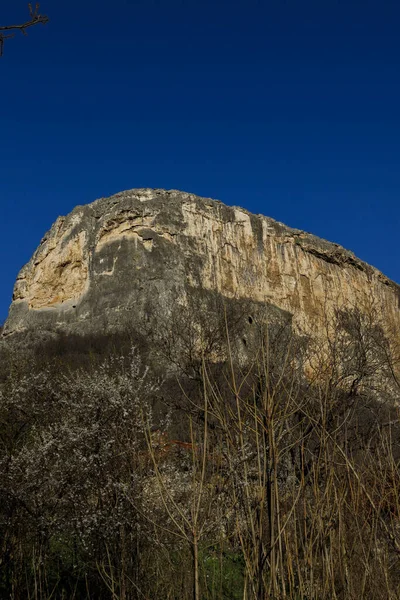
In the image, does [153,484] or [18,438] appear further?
[18,438]

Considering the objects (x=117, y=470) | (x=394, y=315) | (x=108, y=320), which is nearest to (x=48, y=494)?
(x=117, y=470)

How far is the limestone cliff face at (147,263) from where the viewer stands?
40.9 m

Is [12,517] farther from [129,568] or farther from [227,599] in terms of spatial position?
[227,599]

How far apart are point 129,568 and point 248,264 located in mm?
38254

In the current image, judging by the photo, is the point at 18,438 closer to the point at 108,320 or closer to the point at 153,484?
the point at 153,484

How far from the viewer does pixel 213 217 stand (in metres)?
45.8

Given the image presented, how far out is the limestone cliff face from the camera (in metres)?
40.9

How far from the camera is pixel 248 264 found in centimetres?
4406

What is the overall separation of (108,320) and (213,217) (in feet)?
36.8

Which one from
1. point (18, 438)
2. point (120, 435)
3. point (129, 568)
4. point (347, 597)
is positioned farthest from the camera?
point (18, 438)

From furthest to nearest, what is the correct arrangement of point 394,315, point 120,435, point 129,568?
point 394,315 < point 120,435 < point 129,568

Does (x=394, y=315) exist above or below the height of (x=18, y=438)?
above

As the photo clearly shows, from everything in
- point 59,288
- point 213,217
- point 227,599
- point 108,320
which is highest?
point 213,217

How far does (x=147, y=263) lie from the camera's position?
4209 cm
